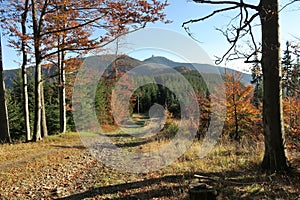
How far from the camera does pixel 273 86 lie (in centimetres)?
554

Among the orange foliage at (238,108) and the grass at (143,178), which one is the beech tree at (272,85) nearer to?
the grass at (143,178)

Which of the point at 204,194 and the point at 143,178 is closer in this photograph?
the point at 204,194

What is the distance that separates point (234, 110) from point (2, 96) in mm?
14371

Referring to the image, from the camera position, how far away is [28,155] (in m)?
8.47

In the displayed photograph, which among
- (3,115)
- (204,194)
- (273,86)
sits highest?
(273,86)

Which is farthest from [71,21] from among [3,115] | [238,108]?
[238,108]

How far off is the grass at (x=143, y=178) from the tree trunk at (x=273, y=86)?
468 millimetres

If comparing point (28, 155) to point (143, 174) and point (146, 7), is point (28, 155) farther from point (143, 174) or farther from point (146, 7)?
point (146, 7)

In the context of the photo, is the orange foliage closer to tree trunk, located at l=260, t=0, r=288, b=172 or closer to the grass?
the grass

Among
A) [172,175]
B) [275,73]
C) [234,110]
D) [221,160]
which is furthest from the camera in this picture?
[234,110]

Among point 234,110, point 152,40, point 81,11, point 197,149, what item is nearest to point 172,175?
point 197,149

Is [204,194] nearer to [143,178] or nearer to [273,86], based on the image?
[143,178]

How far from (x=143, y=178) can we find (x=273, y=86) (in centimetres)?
371

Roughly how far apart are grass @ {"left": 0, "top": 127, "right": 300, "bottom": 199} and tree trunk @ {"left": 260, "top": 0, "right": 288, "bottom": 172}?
47 centimetres
